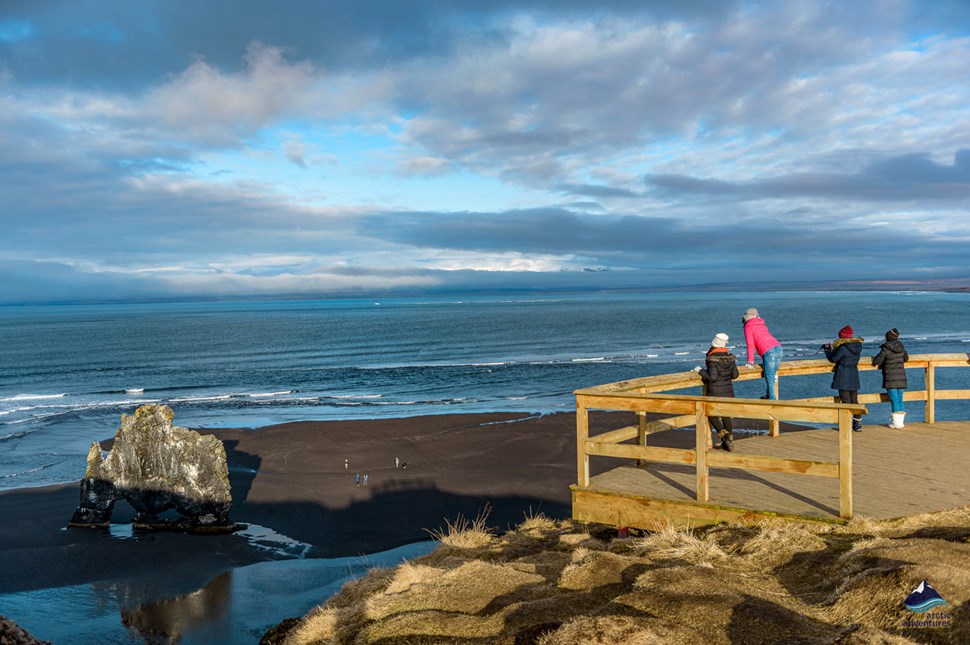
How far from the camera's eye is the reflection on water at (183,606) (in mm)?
10352

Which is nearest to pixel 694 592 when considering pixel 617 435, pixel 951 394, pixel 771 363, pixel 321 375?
pixel 617 435

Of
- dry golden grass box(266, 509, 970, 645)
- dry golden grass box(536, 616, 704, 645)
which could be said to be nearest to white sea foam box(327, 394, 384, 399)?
dry golden grass box(266, 509, 970, 645)

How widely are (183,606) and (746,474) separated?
890cm

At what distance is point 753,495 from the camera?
8281 mm

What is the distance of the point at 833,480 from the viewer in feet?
29.5

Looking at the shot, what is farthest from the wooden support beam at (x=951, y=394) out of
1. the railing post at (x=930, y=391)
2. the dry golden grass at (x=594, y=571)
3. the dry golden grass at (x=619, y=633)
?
the dry golden grass at (x=619, y=633)

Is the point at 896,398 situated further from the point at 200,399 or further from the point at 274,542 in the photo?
the point at 200,399

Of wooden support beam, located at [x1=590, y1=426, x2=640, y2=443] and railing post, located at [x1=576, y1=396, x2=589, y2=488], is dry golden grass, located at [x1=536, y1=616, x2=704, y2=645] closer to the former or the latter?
railing post, located at [x1=576, y1=396, x2=589, y2=488]

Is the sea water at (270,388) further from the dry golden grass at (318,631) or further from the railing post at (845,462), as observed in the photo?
the railing post at (845,462)

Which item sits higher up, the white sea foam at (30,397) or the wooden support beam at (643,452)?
the wooden support beam at (643,452)

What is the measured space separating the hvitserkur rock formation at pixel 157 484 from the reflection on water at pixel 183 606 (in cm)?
264

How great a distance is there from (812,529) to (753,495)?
1.15 meters

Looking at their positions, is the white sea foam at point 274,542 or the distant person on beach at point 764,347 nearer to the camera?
the distant person on beach at point 764,347

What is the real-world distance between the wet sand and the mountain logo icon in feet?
36.0
